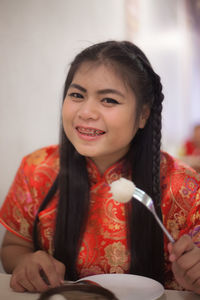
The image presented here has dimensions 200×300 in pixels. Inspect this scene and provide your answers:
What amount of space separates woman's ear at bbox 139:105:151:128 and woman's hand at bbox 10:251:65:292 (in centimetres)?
42

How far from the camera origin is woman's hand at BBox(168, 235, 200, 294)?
583 millimetres

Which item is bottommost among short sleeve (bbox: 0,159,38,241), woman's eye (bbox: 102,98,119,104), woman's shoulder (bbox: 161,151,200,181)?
short sleeve (bbox: 0,159,38,241)

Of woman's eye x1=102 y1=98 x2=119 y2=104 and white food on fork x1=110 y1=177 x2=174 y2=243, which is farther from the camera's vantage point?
woman's eye x1=102 y1=98 x2=119 y2=104

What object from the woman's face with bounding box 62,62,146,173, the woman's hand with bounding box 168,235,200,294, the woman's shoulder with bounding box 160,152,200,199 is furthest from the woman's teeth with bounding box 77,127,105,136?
the woman's hand with bounding box 168,235,200,294

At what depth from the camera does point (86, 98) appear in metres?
0.83

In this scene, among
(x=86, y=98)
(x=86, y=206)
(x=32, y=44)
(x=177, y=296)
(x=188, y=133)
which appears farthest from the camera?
(x=188, y=133)

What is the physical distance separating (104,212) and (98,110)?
0.95ft

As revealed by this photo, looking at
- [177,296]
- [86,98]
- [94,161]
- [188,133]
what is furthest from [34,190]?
[188,133]

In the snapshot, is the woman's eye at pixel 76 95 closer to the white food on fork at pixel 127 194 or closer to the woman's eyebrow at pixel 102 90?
the woman's eyebrow at pixel 102 90

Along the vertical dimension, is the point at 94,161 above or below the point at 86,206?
above

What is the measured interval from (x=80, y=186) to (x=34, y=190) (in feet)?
0.50

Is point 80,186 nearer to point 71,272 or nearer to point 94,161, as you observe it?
point 94,161

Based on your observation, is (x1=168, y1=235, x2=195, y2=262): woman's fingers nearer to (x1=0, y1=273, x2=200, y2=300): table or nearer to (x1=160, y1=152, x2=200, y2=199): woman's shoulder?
(x1=0, y1=273, x2=200, y2=300): table

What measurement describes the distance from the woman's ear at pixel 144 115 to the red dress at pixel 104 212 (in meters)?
0.12
